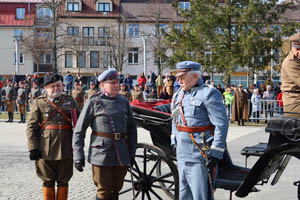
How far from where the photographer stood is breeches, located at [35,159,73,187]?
5.93m

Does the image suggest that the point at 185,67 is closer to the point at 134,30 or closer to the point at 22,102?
the point at 22,102

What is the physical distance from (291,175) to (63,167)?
187 inches

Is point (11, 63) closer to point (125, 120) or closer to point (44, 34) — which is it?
point (44, 34)

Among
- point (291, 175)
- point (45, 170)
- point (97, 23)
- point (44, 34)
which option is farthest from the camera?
point (97, 23)

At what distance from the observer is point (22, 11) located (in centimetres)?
5966

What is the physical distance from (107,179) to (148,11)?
161 ft

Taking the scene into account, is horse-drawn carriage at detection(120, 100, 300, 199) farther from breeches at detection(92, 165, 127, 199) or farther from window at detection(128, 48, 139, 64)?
window at detection(128, 48, 139, 64)

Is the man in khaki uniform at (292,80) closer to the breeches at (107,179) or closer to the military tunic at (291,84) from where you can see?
the military tunic at (291,84)

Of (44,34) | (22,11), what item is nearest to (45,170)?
(44,34)

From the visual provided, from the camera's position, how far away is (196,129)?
4.96m

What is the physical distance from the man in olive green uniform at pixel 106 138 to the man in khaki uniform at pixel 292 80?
188cm

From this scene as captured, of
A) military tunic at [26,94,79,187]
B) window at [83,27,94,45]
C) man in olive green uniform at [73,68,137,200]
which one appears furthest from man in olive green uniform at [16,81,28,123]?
window at [83,27,94,45]

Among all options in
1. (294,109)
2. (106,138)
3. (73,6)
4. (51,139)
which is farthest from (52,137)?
(73,6)

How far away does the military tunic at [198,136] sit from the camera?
4.77m
